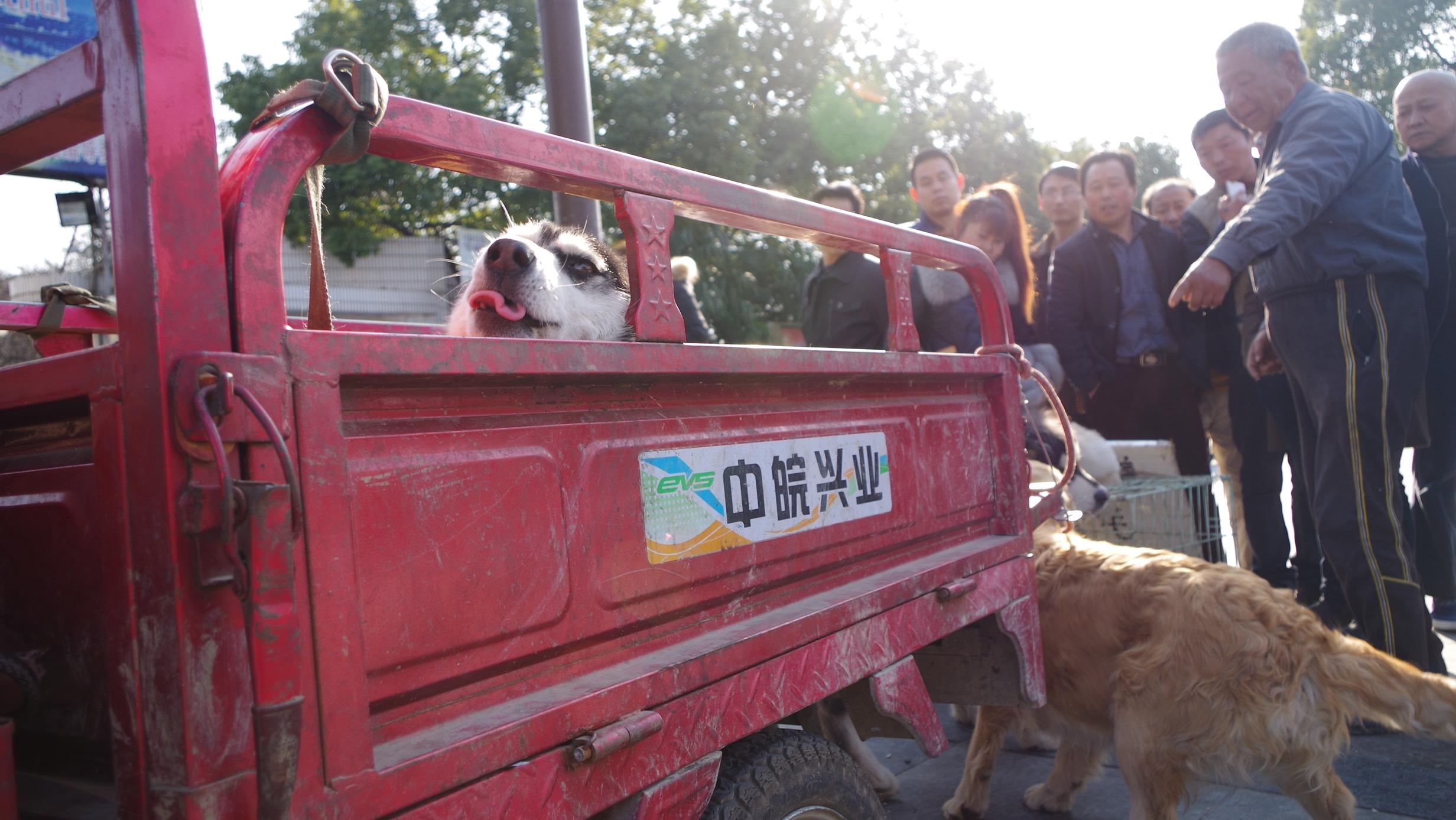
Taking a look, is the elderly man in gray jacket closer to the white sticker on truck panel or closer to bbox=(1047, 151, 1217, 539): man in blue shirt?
bbox=(1047, 151, 1217, 539): man in blue shirt

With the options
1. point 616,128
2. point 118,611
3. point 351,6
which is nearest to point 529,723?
point 118,611

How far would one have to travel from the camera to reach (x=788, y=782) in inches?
60.1

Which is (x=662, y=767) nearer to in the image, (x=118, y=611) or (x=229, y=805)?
(x=229, y=805)

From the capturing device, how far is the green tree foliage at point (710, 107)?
18.2 metres

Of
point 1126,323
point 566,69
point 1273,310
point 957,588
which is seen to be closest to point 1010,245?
point 1126,323

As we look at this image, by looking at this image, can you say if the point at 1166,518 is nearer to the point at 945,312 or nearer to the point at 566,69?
the point at 945,312

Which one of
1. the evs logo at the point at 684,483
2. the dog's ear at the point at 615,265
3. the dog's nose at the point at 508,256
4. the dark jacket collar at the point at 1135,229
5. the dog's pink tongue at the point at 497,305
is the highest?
the dark jacket collar at the point at 1135,229

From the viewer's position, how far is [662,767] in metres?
1.34

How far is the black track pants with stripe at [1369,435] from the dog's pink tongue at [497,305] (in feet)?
9.18

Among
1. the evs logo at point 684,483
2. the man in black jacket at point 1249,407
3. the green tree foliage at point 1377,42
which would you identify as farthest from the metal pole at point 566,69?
the green tree foliage at point 1377,42

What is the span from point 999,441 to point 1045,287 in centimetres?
335

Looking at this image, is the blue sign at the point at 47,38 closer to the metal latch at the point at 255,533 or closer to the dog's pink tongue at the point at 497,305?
the dog's pink tongue at the point at 497,305

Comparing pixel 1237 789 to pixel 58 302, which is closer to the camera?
pixel 58 302

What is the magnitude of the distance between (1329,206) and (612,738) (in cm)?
→ 333
